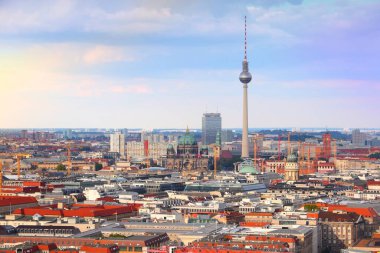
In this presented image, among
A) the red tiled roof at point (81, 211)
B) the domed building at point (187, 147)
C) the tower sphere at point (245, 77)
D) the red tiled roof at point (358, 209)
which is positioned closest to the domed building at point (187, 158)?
the domed building at point (187, 147)

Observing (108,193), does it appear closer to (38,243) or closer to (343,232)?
(343,232)

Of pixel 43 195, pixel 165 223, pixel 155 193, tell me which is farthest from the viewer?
pixel 155 193

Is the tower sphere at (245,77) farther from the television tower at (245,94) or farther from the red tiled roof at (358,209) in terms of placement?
the red tiled roof at (358,209)

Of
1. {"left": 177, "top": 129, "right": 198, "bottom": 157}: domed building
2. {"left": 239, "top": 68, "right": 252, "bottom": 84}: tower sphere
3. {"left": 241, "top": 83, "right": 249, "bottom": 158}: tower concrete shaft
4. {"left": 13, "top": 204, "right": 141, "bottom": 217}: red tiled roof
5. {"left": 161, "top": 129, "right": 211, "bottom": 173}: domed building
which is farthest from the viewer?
{"left": 239, "top": 68, "right": 252, "bottom": 84}: tower sphere

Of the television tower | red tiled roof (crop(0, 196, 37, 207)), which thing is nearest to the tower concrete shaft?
the television tower

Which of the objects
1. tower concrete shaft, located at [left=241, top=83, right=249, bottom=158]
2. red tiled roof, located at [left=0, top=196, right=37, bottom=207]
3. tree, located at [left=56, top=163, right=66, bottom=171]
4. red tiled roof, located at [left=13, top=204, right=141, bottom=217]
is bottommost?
red tiled roof, located at [left=13, top=204, right=141, bottom=217]

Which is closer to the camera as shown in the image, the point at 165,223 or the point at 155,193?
the point at 165,223

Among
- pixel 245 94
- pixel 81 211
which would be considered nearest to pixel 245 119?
pixel 245 94

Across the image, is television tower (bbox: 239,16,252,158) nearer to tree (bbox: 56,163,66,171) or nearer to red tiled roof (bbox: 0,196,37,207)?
tree (bbox: 56,163,66,171)

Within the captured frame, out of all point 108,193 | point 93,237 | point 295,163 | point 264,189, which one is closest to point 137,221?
point 93,237

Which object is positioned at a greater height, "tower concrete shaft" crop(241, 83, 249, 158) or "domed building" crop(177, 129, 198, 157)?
"tower concrete shaft" crop(241, 83, 249, 158)

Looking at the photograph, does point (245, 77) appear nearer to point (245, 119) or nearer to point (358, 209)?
point (245, 119)
